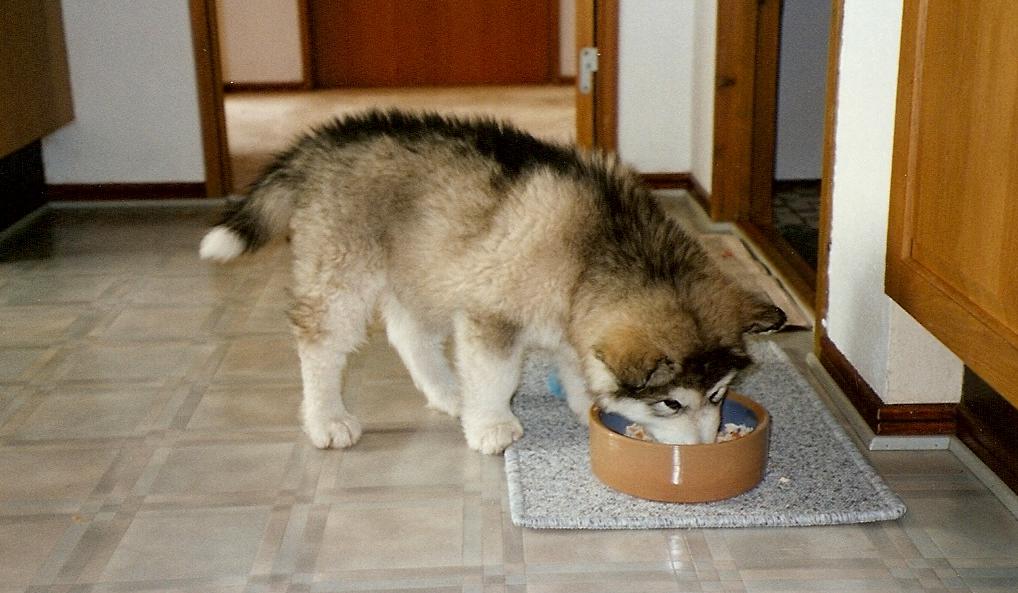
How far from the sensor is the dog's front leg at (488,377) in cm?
253

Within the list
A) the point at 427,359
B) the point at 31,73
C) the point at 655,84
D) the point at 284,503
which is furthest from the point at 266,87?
the point at 284,503

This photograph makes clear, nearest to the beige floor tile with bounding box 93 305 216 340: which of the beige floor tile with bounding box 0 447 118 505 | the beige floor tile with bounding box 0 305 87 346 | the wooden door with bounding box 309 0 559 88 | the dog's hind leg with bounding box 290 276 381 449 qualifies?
the beige floor tile with bounding box 0 305 87 346

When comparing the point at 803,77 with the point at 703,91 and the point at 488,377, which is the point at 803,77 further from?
the point at 488,377

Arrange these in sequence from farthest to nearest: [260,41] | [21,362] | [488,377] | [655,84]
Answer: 1. [260,41]
2. [655,84]
3. [21,362]
4. [488,377]

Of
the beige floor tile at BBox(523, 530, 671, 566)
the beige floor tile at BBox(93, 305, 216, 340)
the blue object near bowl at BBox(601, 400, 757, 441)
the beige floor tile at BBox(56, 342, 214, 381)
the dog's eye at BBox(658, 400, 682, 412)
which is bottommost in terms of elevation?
the beige floor tile at BBox(523, 530, 671, 566)

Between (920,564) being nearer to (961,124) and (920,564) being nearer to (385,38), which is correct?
(961,124)

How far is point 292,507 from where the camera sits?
243 centimetres

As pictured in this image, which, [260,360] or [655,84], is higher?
[655,84]

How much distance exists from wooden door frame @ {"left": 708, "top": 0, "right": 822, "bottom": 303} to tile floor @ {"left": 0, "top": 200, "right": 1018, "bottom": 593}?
142 cm

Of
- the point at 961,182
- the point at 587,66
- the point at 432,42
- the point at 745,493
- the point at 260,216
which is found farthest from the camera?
the point at 432,42

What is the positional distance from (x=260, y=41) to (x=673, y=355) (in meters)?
8.12

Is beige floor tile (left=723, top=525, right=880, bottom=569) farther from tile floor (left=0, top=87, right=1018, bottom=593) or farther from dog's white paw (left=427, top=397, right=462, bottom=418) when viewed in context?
dog's white paw (left=427, top=397, right=462, bottom=418)

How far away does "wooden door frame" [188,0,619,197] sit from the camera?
5.13 m

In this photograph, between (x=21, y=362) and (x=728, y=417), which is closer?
(x=728, y=417)
